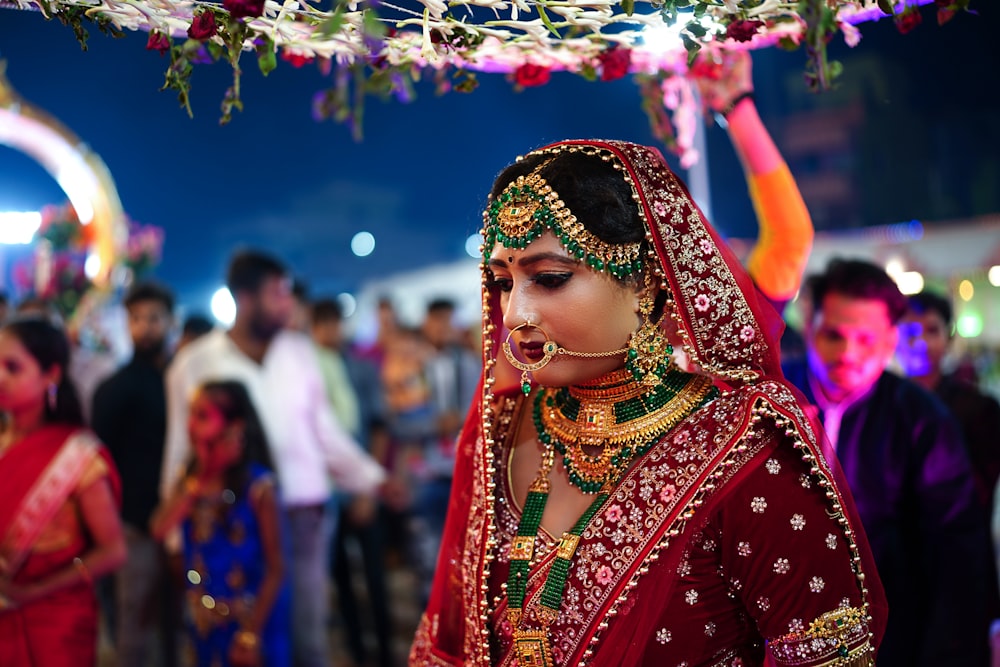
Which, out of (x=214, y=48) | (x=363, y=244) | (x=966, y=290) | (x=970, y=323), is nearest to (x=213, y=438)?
(x=214, y=48)

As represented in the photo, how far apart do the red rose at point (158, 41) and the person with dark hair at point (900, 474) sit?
185 centimetres

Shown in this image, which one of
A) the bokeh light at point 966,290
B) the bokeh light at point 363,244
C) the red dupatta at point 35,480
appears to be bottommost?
the red dupatta at point 35,480

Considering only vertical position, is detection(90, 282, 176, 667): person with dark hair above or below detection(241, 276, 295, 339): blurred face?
below

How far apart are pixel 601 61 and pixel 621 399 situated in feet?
2.53

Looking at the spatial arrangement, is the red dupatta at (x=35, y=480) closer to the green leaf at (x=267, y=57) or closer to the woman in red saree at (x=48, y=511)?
the woman in red saree at (x=48, y=511)

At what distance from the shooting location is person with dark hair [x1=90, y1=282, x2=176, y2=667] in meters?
4.45

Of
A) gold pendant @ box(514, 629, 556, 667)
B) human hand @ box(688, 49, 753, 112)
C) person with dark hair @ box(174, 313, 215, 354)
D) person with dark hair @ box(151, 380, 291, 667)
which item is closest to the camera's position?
gold pendant @ box(514, 629, 556, 667)

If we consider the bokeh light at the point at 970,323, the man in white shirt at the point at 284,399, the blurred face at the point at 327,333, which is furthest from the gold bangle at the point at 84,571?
the bokeh light at the point at 970,323

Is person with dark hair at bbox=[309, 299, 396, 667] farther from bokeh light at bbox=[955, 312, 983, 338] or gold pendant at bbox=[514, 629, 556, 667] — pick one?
bokeh light at bbox=[955, 312, 983, 338]

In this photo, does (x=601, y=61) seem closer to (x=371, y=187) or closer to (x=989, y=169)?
(x=989, y=169)

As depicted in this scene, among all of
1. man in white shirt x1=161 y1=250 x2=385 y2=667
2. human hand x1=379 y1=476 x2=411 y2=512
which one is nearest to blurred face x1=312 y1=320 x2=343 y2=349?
human hand x1=379 y1=476 x2=411 y2=512

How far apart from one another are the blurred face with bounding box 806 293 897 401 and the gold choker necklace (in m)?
1.10

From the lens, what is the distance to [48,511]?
2934mm

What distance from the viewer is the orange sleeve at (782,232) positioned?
237 centimetres
